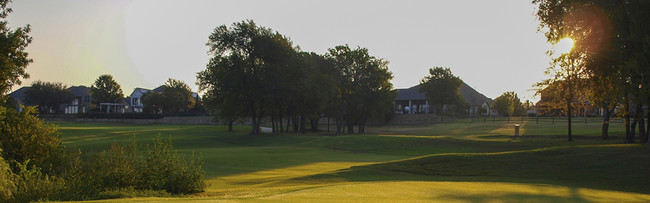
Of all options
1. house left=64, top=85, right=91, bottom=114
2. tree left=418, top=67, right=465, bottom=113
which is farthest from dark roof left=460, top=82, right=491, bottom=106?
house left=64, top=85, right=91, bottom=114

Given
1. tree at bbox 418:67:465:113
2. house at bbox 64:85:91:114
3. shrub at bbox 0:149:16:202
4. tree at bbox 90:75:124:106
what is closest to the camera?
shrub at bbox 0:149:16:202

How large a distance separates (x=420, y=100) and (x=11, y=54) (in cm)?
10321

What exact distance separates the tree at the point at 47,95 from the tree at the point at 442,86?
103m

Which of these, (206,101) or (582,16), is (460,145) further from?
(206,101)

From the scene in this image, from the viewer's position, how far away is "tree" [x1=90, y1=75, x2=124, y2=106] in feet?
445

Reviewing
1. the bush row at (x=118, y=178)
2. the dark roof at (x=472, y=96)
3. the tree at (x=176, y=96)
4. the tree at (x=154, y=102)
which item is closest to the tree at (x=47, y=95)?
the tree at (x=154, y=102)

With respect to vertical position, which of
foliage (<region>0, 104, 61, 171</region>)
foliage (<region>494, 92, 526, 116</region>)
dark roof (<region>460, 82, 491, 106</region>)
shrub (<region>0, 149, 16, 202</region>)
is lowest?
shrub (<region>0, 149, 16, 202</region>)

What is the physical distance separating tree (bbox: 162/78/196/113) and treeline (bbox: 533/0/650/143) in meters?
103

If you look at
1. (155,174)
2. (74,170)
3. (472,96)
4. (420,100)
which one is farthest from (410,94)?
(74,170)

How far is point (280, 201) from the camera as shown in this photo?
942 cm

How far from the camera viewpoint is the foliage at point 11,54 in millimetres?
27406

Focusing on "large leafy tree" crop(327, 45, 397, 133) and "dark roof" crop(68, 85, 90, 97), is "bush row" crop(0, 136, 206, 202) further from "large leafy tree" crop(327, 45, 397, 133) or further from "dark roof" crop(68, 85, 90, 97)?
"dark roof" crop(68, 85, 90, 97)

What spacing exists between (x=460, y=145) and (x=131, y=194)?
105 feet

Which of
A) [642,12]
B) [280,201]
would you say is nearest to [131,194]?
[280,201]
